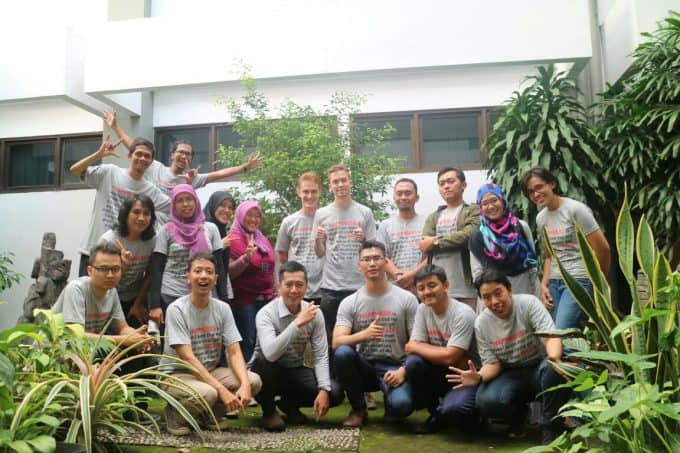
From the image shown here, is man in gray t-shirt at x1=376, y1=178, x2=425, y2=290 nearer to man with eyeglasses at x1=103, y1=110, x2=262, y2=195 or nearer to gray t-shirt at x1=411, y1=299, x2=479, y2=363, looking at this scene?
gray t-shirt at x1=411, y1=299, x2=479, y2=363

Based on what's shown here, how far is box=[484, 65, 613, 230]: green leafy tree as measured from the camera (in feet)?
17.0

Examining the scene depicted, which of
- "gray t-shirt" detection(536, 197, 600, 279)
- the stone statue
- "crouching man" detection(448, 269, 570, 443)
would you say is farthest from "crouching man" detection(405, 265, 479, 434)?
the stone statue

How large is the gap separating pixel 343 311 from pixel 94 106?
5.28m

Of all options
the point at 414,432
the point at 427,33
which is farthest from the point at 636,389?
the point at 427,33

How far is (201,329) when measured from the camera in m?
3.28

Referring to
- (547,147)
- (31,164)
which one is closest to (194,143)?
(31,164)

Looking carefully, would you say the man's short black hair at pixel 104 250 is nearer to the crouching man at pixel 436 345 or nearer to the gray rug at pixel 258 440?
the gray rug at pixel 258 440

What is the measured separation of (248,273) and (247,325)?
0.38 meters

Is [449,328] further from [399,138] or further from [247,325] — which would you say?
[399,138]

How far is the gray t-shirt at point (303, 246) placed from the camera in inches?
160

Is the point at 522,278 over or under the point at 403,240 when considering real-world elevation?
under

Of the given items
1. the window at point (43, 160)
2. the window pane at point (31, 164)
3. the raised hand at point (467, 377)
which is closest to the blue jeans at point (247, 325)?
the raised hand at point (467, 377)

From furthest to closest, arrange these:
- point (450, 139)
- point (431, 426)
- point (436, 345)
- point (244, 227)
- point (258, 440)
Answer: point (450, 139) → point (244, 227) → point (436, 345) → point (431, 426) → point (258, 440)

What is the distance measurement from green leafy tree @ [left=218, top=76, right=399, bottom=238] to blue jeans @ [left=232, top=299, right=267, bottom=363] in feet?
6.81
